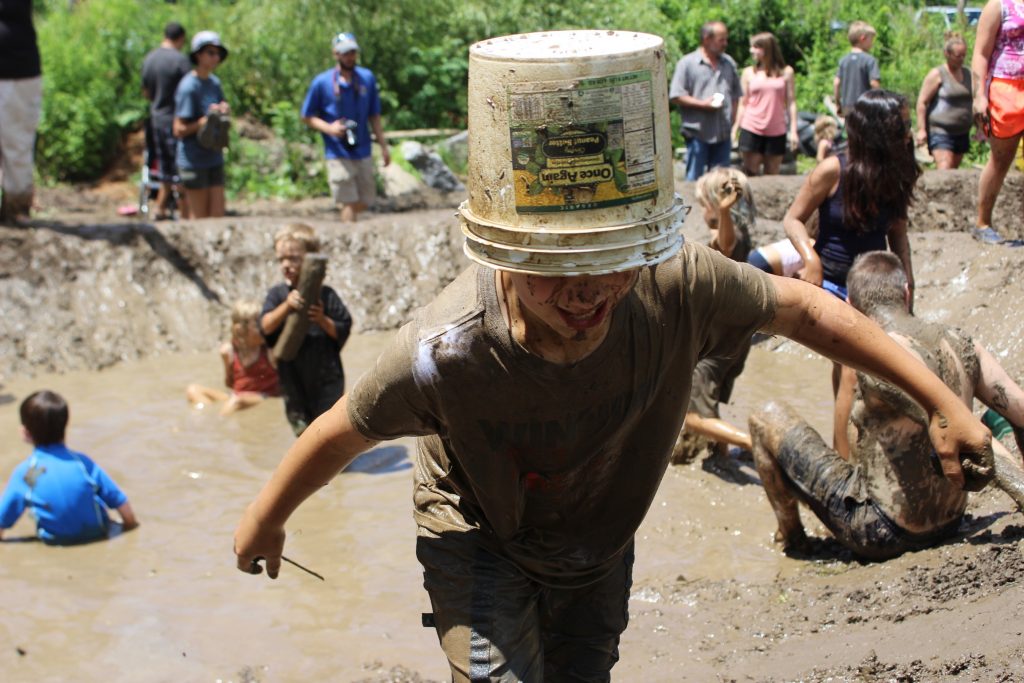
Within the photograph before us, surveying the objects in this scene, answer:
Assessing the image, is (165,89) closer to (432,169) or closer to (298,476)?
(432,169)

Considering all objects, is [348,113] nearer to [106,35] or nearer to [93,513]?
[93,513]

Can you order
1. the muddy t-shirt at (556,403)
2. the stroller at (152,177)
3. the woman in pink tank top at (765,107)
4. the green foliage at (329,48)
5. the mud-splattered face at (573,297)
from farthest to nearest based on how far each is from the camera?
the green foliage at (329,48) → the stroller at (152,177) → the woman in pink tank top at (765,107) → the muddy t-shirt at (556,403) → the mud-splattered face at (573,297)

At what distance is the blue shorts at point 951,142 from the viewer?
466 inches

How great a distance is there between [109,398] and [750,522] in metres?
5.10

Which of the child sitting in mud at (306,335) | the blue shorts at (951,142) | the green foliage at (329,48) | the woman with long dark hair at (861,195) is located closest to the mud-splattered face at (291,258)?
the child sitting in mud at (306,335)

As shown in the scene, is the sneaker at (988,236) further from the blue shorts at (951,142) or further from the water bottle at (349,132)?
the water bottle at (349,132)

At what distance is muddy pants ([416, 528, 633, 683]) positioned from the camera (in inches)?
121

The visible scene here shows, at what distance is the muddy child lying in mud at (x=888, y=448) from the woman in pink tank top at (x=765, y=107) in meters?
7.21

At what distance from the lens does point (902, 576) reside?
4.93 metres

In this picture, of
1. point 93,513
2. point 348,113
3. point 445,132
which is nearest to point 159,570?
point 93,513

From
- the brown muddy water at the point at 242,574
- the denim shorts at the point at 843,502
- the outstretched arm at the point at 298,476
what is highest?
the outstretched arm at the point at 298,476

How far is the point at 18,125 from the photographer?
10.1 m

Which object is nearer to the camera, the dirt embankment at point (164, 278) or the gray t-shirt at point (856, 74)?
the dirt embankment at point (164, 278)

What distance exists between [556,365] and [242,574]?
3827 mm
